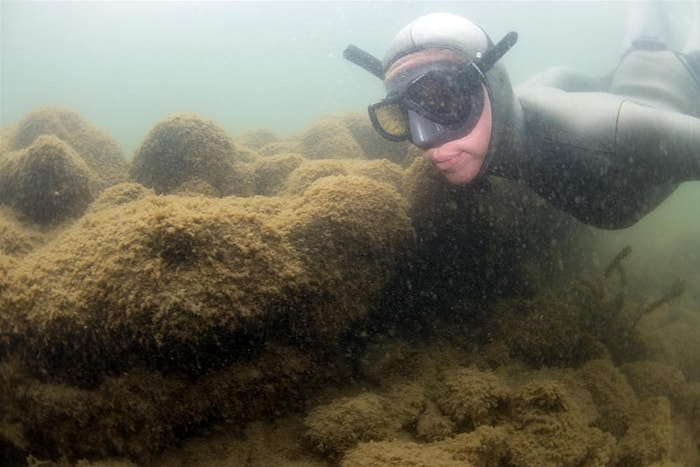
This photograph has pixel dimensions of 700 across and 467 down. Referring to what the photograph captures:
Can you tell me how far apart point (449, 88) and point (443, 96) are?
81 millimetres

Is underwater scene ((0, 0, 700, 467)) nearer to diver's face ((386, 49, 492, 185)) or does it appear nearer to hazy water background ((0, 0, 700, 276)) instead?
diver's face ((386, 49, 492, 185))

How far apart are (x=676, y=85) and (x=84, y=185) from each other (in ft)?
25.4

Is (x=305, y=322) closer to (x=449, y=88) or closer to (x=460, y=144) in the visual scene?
(x=460, y=144)

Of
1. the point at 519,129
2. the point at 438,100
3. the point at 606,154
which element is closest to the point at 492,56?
the point at 438,100

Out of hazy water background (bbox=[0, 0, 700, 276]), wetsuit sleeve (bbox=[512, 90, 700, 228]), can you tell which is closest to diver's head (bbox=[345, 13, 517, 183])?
wetsuit sleeve (bbox=[512, 90, 700, 228])

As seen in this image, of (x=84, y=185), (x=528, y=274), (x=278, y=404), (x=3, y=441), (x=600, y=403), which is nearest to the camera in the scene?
(x=3, y=441)

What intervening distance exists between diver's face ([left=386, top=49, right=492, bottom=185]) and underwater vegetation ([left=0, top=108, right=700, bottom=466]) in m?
0.20

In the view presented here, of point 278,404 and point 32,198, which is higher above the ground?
point 32,198

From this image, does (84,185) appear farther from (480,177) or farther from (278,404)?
(480,177)

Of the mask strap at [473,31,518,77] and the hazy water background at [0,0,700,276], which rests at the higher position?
the hazy water background at [0,0,700,276]

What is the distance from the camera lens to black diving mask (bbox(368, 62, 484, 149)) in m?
3.55

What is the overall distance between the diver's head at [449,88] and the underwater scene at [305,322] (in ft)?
0.51

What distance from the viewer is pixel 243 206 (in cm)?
309

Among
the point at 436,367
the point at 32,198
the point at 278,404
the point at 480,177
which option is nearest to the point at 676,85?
the point at 480,177
